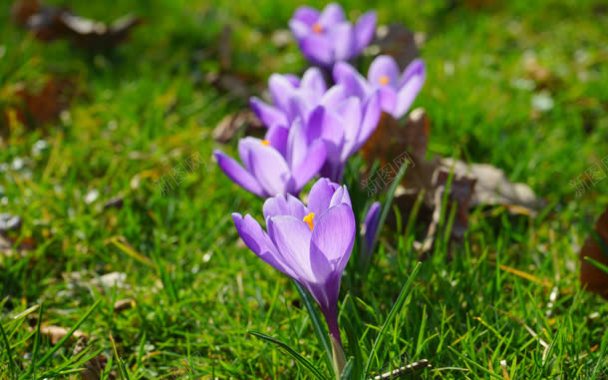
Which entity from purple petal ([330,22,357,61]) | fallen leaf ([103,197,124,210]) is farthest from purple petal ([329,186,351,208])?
purple petal ([330,22,357,61])

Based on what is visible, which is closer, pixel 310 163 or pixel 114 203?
pixel 310 163

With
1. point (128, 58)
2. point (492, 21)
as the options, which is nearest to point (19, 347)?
point (128, 58)

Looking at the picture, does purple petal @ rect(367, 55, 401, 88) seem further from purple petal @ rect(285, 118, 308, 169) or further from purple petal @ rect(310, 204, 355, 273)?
purple petal @ rect(310, 204, 355, 273)

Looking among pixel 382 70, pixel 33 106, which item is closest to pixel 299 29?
pixel 382 70

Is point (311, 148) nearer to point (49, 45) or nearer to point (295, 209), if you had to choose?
point (295, 209)

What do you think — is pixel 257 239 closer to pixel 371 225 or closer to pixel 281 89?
pixel 371 225

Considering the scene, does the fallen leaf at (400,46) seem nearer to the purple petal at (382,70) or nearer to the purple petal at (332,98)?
the purple petal at (382,70)
